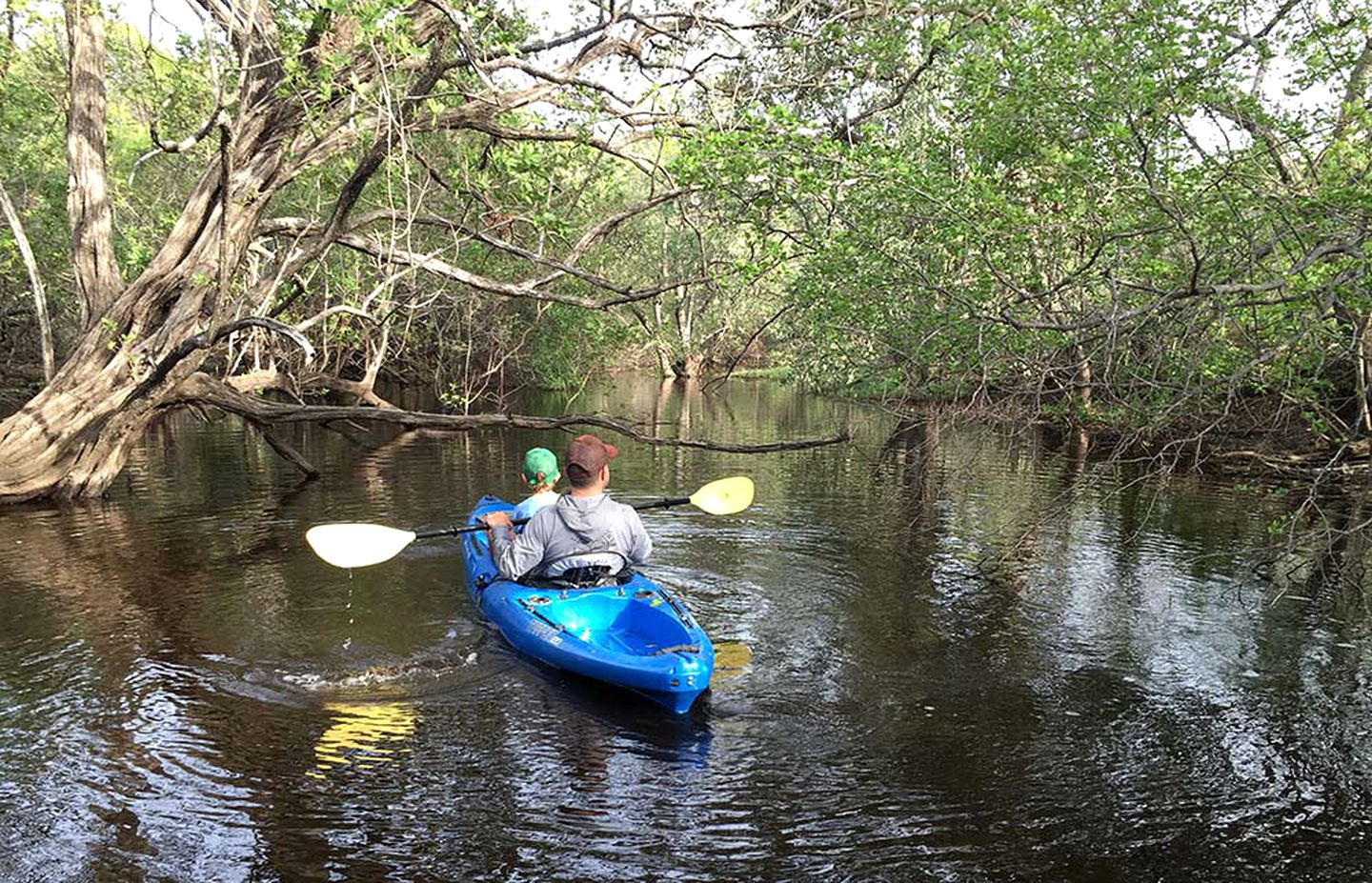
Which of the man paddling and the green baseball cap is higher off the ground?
the green baseball cap

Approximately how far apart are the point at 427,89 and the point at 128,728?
22.3 feet

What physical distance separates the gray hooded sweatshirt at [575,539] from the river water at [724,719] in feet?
2.10

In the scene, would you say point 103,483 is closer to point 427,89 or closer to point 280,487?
point 280,487

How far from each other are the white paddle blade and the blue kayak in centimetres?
82

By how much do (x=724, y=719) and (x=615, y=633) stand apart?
888 millimetres

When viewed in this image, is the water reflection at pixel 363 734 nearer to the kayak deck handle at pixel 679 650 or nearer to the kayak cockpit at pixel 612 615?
the kayak cockpit at pixel 612 615

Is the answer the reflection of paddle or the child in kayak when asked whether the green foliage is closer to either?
the child in kayak

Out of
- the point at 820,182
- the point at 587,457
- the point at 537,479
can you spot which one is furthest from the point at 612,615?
the point at 820,182

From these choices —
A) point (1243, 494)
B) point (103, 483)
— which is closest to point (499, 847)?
point (103, 483)

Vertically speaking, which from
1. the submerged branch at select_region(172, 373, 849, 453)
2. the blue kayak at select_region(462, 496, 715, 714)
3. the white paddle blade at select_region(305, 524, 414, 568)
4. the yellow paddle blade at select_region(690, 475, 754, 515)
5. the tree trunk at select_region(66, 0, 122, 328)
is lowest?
the blue kayak at select_region(462, 496, 715, 714)

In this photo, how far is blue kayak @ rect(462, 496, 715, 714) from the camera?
5016 mm

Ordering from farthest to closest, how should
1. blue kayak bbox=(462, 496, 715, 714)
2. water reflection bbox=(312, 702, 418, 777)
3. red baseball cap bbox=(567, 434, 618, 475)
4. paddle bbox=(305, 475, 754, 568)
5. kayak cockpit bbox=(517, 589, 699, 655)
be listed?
1. paddle bbox=(305, 475, 754, 568)
2. red baseball cap bbox=(567, 434, 618, 475)
3. kayak cockpit bbox=(517, 589, 699, 655)
4. blue kayak bbox=(462, 496, 715, 714)
5. water reflection bbox=(312, 702, 418, 777)

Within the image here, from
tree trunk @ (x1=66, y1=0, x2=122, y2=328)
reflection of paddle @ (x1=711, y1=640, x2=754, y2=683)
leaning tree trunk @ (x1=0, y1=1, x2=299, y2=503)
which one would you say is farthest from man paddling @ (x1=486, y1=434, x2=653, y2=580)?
tree trunk @ (x1=66, y1=0, x2=122, y2=328)

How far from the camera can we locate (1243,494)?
475 inches
